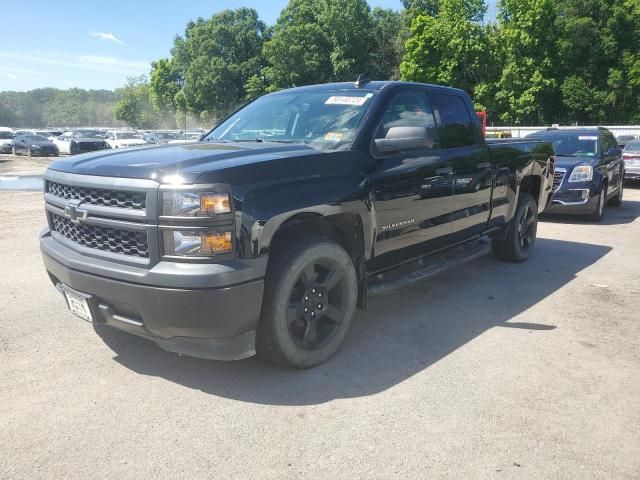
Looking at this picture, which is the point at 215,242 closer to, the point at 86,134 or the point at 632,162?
the point at 632,162

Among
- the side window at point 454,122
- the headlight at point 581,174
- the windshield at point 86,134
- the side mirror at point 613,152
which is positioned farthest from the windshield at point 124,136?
the side window at point 454,122

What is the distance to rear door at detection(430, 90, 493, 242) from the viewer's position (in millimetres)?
4762

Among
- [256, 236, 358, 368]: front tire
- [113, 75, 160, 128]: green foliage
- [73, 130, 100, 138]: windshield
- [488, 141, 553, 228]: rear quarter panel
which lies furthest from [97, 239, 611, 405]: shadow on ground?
[113, 75, 160, 128]: green foliage

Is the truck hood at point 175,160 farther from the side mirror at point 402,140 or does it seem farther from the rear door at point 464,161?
the rear door at point 464,161

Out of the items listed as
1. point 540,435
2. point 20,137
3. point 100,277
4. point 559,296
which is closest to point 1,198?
point 100,277

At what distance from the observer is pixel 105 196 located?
10.3 ft

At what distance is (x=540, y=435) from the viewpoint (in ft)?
9.27

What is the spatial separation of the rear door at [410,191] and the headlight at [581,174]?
5.80 metres

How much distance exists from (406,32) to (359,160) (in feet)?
187

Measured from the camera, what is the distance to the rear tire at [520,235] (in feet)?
20.6

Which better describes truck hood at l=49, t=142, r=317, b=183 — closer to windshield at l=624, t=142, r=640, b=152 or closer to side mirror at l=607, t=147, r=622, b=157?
side mirror at l=607, t=147, r=622, b=157

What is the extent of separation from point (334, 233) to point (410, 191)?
772 mm

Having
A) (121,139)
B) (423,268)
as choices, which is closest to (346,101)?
(423,268)

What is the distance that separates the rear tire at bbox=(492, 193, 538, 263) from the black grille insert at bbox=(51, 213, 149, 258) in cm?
459
